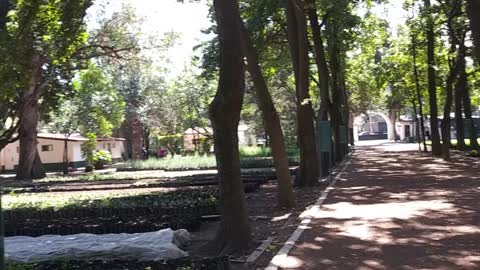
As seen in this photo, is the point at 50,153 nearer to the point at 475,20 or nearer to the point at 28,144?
the point at 28,144

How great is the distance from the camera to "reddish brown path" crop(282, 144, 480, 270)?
7.60 meters

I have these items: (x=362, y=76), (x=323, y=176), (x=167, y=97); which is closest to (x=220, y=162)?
(x=323, y=176)

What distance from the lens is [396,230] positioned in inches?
386

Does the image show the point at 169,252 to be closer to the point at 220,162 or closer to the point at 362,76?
the point at 220,162

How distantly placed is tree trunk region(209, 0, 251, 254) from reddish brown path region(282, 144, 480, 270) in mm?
1063

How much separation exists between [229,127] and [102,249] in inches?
103

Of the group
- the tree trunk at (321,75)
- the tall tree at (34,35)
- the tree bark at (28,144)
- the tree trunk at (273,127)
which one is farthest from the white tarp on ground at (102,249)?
the tree bark at (28,144)

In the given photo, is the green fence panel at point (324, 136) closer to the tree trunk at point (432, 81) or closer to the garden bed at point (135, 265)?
the tree trunk at point (432, 81)

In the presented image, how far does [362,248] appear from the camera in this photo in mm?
8469

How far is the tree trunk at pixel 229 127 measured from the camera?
29.6 feet

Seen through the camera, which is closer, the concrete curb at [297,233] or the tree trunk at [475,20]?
the concrete curb at [297,233]

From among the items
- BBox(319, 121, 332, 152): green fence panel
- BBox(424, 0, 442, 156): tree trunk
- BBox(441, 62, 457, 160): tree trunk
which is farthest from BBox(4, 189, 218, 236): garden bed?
BBox(424, 0, 442, 156): tree trunk

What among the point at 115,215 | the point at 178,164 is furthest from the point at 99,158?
the point at 115,215

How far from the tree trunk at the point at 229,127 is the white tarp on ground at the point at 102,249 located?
3.04ft
